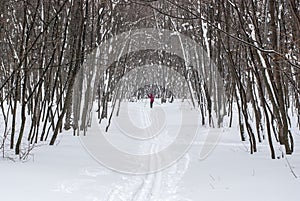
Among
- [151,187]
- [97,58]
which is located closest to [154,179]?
[151,187]

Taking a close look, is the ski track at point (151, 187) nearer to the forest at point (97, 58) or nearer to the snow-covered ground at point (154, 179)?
the snow-covered ground at point (154, 179)

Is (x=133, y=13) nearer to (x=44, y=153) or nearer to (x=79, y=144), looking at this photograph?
(x=79, y=144)

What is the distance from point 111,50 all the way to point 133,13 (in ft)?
10.2

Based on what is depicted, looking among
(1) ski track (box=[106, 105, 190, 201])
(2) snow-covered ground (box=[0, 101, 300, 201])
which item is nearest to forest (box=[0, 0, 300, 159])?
(2) snow-covered ground (box=[0, 101, 300, 201])

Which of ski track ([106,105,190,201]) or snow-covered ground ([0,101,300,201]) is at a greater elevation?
snow-covered ground ([0,101,300,201])

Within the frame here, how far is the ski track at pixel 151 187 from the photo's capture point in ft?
21.0

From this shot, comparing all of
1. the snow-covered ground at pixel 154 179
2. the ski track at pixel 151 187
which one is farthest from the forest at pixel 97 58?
the ski track at pixel 151 187

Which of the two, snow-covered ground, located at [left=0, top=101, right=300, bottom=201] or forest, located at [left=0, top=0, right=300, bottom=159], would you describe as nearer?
snow-covered ground, located at [left=0, top=101, right=300, bottom=201]

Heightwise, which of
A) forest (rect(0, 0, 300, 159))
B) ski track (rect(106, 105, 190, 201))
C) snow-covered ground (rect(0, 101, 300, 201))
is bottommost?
ski track (rect(106, 105, 190, 201))

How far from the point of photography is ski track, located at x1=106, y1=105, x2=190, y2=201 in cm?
639

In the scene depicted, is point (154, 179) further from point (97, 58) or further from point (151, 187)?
point (97, 58)

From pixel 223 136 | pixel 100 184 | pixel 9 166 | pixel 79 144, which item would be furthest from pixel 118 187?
→ pixel 223 136

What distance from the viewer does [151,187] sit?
7207 mm

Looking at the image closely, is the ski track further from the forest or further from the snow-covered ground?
the forest
